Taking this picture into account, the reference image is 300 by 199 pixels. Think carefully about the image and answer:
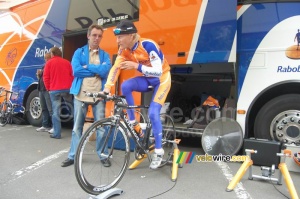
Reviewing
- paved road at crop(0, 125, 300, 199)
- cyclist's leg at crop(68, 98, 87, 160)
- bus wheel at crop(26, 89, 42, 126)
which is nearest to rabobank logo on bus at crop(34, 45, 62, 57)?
bus wheel at crop(26, 89, 42, 126)

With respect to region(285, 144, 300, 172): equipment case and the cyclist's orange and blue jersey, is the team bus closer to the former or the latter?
region(285, 144, 300, 172): equipment case

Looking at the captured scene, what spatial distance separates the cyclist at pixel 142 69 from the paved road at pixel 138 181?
0.35 meters

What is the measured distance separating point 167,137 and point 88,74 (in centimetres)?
147

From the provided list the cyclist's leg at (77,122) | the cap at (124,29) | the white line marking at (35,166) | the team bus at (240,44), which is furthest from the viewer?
the cyclist's leg at (77,122)

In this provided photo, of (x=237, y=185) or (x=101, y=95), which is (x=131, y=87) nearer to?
(x=101, y=95)

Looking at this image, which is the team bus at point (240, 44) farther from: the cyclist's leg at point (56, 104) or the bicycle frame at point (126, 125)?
the cyclist's leg at point (56, 104)

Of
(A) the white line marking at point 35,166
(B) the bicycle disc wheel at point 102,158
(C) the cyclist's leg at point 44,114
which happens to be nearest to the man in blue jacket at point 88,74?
(A) the white line marking at point 35,166

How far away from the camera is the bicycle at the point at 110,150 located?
2924 millimetres

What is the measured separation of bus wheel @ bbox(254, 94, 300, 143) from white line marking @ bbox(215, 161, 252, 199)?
70 centimetres

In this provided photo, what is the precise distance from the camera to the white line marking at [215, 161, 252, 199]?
3.06m

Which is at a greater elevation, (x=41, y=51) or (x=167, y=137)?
(x=41, y=51)

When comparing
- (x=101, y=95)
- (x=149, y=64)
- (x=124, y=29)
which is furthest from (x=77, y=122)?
(x=124, y=29)

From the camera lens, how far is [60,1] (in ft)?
22.3

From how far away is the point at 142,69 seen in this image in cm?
324
